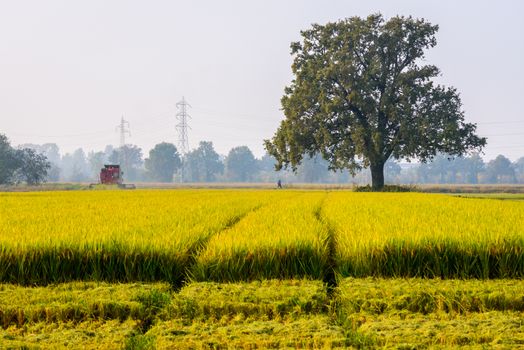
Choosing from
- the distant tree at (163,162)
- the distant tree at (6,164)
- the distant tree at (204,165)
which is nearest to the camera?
the distant tree at (6,164)

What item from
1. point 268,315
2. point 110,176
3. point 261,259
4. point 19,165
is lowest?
point 268,315

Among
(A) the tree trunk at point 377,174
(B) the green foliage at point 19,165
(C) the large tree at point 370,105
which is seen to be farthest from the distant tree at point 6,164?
(A) the tree trunk at point 377,174

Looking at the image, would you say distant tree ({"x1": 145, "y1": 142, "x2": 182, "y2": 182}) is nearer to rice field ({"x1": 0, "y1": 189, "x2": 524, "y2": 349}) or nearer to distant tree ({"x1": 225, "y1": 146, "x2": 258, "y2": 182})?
distant tree ({"x1": 225, "y1": 146, "x2": 258, "y2": 182})

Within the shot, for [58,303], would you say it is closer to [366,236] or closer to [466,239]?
[366,236]

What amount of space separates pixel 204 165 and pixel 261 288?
183 m

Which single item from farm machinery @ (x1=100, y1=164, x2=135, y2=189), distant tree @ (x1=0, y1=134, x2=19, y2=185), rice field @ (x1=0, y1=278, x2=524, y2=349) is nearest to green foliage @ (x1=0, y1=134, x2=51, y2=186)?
distant tree @ (x1=0, y1=134, x2=19, y2=185)

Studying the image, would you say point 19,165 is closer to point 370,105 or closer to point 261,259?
point 370,105

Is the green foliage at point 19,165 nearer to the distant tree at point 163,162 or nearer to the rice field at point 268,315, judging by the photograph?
the distant tree at point 163,162

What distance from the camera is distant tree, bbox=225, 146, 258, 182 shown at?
192250 millimetres

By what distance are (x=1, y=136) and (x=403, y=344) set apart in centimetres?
10743

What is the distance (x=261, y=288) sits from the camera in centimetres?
500

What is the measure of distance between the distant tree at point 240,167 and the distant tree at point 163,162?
2650cm

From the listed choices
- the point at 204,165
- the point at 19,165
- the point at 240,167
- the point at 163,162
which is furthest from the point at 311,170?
the point at 19,165

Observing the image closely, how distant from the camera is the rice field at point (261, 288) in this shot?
379 centimetres
